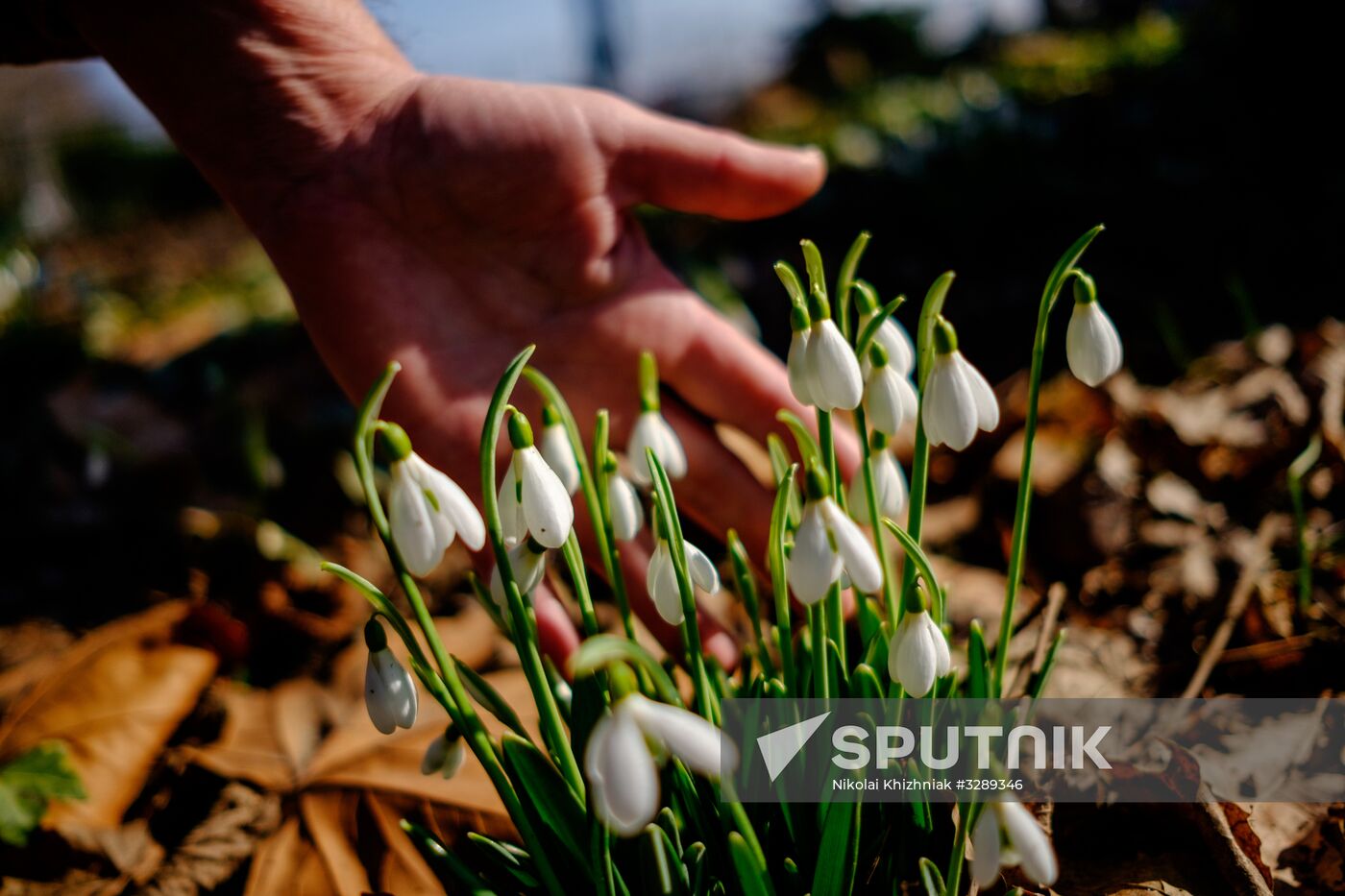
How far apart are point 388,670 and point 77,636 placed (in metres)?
1.67

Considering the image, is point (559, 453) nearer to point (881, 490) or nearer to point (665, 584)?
point (665, 584)

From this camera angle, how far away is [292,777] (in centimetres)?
133

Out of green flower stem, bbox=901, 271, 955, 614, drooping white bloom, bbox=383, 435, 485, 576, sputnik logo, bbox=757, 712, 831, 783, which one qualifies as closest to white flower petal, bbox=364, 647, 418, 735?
drooping white bloom, bbox=383, 435, 485, 576

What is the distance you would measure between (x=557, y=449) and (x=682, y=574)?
0.64 ft

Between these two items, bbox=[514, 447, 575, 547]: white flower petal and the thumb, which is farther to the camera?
the thumb

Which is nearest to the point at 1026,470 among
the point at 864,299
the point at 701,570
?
the point at 864,299

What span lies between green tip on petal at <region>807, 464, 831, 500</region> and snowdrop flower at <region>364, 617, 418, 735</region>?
399mm

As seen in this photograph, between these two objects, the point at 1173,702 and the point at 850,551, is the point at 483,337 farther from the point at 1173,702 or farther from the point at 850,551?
the point at 1173,702

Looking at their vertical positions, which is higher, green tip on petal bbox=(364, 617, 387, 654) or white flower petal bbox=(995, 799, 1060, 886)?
green tip on petal bbox=(364, 617, 387, 654)

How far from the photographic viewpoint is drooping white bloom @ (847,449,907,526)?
3.22ft

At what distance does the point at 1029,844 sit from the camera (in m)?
0.67

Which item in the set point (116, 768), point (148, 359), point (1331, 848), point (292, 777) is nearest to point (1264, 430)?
point (1331, 848)

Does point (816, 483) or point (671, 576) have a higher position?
point (816, 483)

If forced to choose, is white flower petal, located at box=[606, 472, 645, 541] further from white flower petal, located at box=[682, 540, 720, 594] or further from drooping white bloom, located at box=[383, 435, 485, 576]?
drooping white bloom, located at box=[383, 435, 485, 576]
